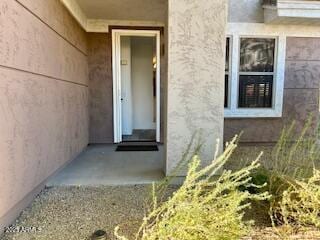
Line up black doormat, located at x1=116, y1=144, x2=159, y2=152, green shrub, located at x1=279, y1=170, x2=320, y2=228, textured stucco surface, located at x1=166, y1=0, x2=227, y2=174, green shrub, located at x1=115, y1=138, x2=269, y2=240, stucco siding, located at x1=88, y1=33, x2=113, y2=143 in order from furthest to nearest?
stucco siding, located at x1=88, y1=33, x2=113, y2=143 → black doormat, located at x1=116, y1=144, x2=159, y2=152 → textured stucco surface, located at x1=166, y1=0, x2=227, y2=174 → green shrub, located at x1=279, y1=170, x2=320, y2=228 → green shrub, located at x1=115, y1=138, x2=269, y2=240

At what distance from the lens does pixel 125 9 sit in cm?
496

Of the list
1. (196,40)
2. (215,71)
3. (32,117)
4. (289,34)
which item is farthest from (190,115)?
(289,34)

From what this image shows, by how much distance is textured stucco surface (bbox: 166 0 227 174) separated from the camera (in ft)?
11.3

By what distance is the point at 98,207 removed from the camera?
292 centimetres

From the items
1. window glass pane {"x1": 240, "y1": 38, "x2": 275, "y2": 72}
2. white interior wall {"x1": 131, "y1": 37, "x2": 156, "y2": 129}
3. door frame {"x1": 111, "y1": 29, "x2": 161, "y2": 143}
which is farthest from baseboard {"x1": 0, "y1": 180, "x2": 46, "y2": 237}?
white interior wall {"x1": 131, "y1": 37, "x2": 156, "y2": 129}

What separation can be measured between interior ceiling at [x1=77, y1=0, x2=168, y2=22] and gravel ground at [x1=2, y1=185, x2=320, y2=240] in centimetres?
286

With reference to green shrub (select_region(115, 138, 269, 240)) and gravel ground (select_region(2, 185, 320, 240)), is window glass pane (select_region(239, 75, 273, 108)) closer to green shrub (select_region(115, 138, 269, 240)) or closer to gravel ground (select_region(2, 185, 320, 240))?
gravel ground (select_region(2, 185, 320, 240))

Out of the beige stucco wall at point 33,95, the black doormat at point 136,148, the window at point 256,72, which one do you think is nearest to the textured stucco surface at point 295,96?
the window at point 256,72

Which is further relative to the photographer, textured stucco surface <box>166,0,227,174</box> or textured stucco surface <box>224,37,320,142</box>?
textured stucco surface <box>224,37,320,142</box>

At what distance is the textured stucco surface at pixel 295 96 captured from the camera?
5645 millimetres

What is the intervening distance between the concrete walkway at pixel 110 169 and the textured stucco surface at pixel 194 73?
53cm

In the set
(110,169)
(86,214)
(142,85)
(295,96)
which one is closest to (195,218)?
(86,214)

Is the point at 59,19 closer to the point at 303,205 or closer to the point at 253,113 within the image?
the point at 303,205

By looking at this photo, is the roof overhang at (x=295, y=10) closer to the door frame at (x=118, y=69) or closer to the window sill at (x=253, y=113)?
the window sill at (x=253, y=113)
